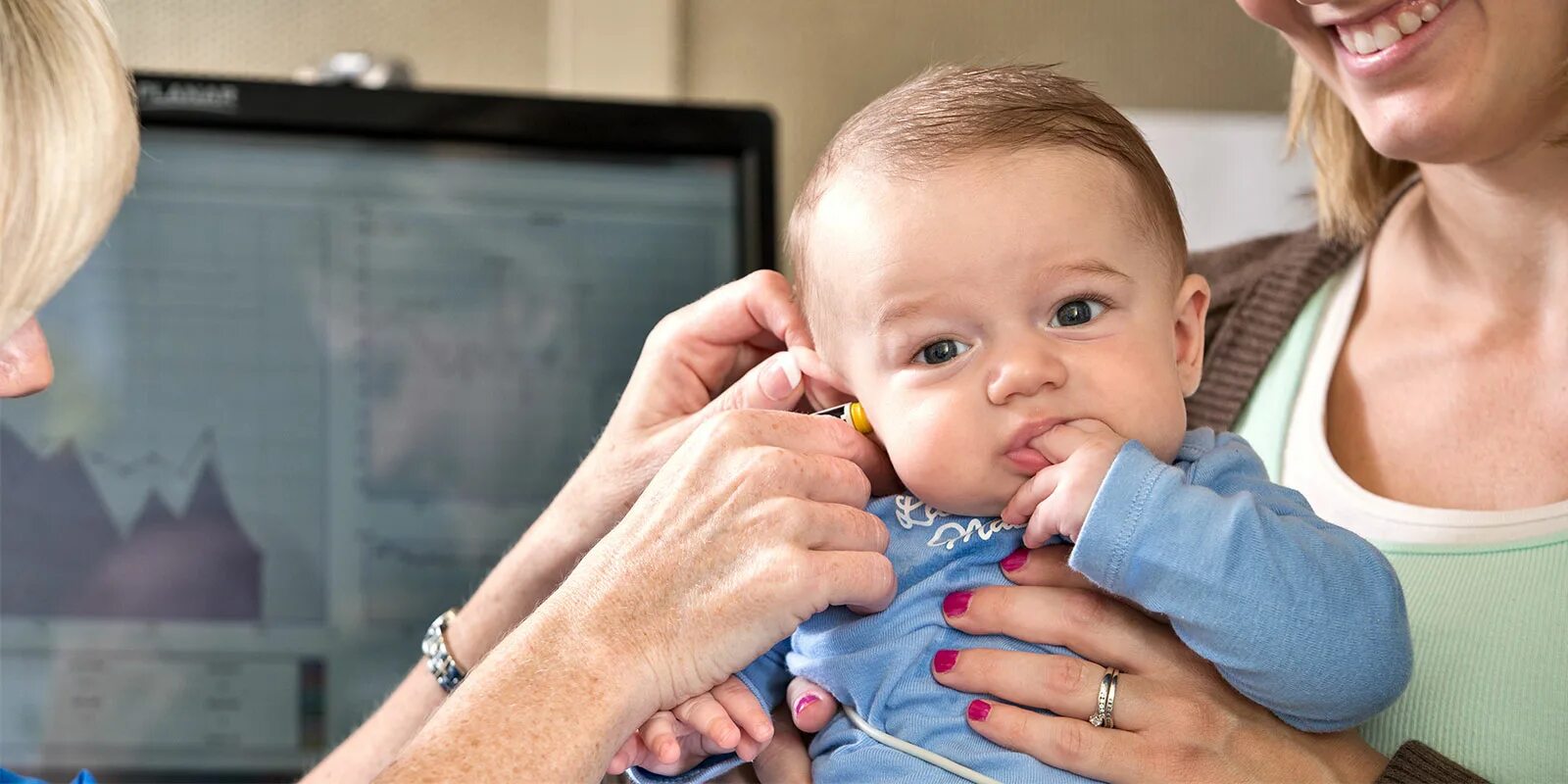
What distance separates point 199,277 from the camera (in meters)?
1.24

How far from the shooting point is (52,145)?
0.71 meters

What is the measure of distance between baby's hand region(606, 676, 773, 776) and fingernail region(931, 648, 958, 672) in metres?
0.10

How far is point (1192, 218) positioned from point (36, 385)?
1109mm

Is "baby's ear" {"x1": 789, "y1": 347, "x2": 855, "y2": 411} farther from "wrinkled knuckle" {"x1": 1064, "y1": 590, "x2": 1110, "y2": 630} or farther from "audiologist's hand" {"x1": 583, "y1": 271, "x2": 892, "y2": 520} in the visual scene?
"wrinkled knuckle" {"x1": 1064, "y1": 590, "x2": 1110, "y2": 630}

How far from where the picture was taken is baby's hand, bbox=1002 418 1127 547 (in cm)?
79

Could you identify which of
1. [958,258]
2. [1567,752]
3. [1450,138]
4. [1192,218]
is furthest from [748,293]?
[1192,218]

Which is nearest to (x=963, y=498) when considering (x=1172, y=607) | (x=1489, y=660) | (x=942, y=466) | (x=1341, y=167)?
(x=942, y=466)

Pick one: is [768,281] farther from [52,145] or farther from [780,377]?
[52,145]

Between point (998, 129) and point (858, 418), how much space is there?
0.19 m

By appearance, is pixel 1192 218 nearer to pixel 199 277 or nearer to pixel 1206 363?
pixel 1206 363

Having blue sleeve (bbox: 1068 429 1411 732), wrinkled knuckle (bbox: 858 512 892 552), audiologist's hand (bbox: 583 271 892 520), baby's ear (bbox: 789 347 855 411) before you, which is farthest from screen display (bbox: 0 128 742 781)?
blue sleeve (bbox: 1068 429 1411 732)

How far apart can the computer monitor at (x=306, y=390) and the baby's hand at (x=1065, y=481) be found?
523mm

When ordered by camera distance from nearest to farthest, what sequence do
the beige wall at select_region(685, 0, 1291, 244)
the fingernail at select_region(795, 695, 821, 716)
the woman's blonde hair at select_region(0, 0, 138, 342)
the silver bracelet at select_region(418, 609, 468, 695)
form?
the woman's blonde hair at select_region(0, 0, 138, 342)
the fingernail at select_region(795, 695, 821, 716)
the silver bracelet at select_region(418, 609, 468, 695)
the beige wall at select_region(685, 0, 1291, 244)

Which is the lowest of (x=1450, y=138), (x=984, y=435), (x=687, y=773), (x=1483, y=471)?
(x=687, y=773)
